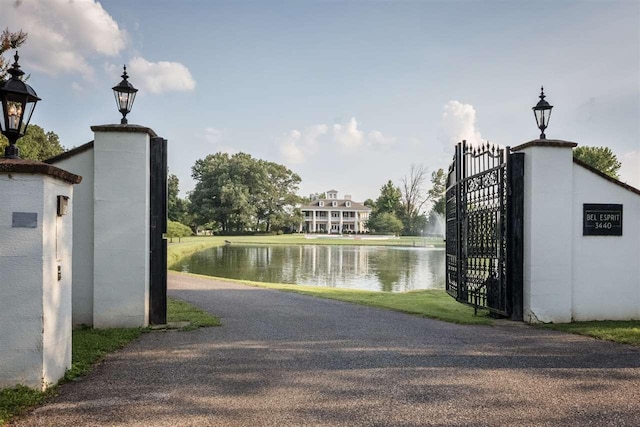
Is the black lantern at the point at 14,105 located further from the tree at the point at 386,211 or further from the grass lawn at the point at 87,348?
the tree at the point at 386,211

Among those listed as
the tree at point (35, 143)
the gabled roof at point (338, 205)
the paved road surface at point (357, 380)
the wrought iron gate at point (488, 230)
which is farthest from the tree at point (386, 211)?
the paved road surface at point (357, 380)

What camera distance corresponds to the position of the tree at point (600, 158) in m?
51.2

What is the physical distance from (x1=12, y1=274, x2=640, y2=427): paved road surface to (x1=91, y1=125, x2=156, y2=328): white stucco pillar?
0.74 m

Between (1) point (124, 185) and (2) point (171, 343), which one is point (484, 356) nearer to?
(2) point (171, 343)

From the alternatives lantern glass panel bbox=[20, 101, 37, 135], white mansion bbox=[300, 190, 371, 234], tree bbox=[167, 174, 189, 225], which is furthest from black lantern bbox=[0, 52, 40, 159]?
white mansion bbox=[300, 190, 371, 234]

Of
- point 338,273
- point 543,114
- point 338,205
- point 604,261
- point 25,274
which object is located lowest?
point 338,273

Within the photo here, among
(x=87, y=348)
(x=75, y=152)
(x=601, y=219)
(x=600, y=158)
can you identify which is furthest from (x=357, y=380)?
(x=600, y=158)

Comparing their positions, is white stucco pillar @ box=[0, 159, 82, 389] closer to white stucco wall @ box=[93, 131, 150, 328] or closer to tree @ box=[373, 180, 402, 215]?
white stucco wall @ box=[93, 131, 150, 328]

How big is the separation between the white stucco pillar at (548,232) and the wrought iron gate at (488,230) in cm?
17

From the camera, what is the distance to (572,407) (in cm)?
390

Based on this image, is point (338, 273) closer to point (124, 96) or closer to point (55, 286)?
point (124, 96)

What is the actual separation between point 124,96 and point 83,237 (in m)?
2.30

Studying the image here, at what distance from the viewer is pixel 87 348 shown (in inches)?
223

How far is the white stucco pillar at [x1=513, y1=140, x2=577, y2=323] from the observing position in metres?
7.67
